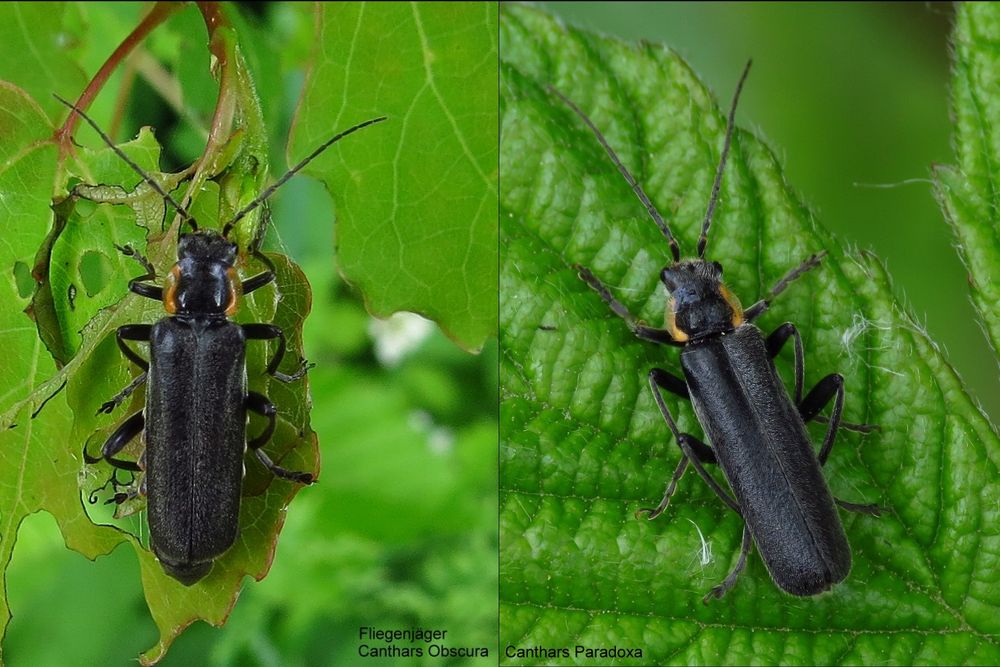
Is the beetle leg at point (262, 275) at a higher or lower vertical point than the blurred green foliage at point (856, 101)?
lower

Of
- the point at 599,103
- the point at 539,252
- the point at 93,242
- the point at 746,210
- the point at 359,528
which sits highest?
the point at 599,103

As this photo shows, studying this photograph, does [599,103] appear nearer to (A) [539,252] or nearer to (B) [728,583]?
(A) [539,252]

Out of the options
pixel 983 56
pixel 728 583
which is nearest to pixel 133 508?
pixel 728 583

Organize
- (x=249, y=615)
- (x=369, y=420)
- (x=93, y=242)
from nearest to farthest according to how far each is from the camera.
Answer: (x=93, y=242)
(x=249, y=615)
(x=369, y=420)

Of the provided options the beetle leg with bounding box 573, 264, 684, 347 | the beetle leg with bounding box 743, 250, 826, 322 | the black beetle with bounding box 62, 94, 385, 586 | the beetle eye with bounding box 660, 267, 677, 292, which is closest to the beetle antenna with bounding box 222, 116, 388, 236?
the black beetle with bounding box 62, 94, 385, 586

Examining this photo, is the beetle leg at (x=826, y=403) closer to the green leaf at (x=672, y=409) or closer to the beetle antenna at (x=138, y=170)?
the green leaf at (x=672, y=409)

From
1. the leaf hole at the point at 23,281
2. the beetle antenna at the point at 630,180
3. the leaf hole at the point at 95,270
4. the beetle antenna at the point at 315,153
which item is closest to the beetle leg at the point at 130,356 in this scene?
the leaf hole at the point at 95,270

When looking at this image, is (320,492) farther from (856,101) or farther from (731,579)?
(856,101)
